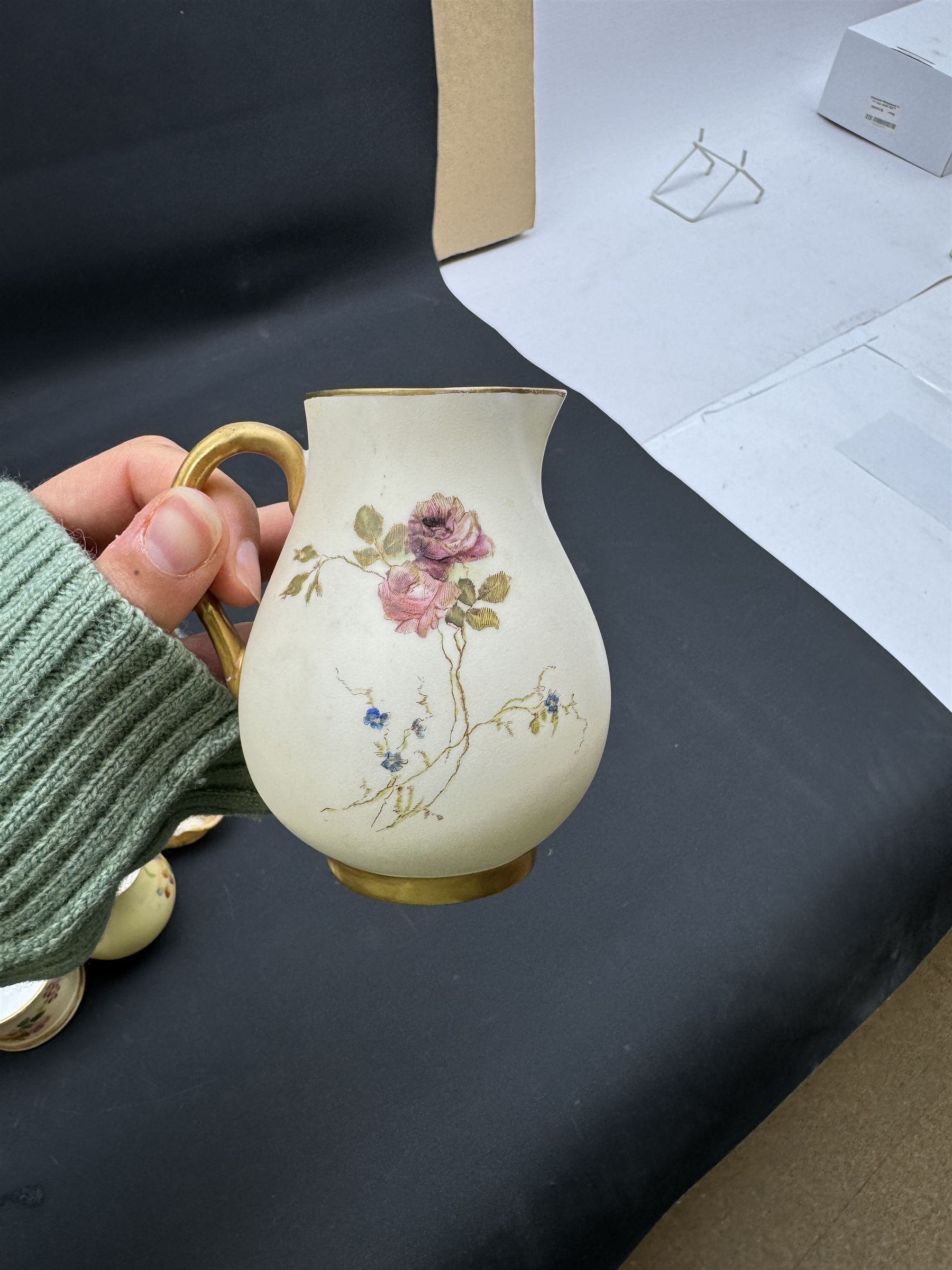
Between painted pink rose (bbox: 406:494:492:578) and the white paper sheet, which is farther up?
painted pink rose (bbox: 406:494:492:578)

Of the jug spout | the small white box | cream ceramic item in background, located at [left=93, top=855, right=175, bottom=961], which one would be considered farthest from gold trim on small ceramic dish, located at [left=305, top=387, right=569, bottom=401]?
the small white box

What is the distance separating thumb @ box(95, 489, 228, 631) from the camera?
616mm

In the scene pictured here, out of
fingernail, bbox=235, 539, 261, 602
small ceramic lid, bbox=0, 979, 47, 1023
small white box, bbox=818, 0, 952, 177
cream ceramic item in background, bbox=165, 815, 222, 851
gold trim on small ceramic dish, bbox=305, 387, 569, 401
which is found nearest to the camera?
gold trim on small ceramic dish, bbox=305, 387, 569, 401

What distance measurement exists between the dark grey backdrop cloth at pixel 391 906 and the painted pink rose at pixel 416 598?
469 millimetres

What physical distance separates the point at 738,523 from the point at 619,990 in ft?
2.23

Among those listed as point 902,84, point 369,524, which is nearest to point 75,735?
point 369,524

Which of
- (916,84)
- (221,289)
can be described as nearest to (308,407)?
(221,289)

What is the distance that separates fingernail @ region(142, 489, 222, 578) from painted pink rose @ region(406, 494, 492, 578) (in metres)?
0.14

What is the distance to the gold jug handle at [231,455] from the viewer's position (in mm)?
608

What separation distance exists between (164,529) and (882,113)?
78.0 inches

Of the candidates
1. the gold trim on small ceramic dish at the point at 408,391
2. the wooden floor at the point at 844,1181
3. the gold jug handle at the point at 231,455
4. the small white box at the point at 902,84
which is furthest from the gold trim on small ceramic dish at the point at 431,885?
the small white box at the point at 902,84

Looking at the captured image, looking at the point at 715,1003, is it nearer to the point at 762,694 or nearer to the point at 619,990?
the point at 619,990

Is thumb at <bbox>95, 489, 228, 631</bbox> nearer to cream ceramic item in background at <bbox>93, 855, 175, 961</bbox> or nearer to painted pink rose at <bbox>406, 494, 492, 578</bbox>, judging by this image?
painted pink rose at <bbox>406, 494, 492, 578</bbox>

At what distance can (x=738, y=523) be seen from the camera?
54.2 inches
